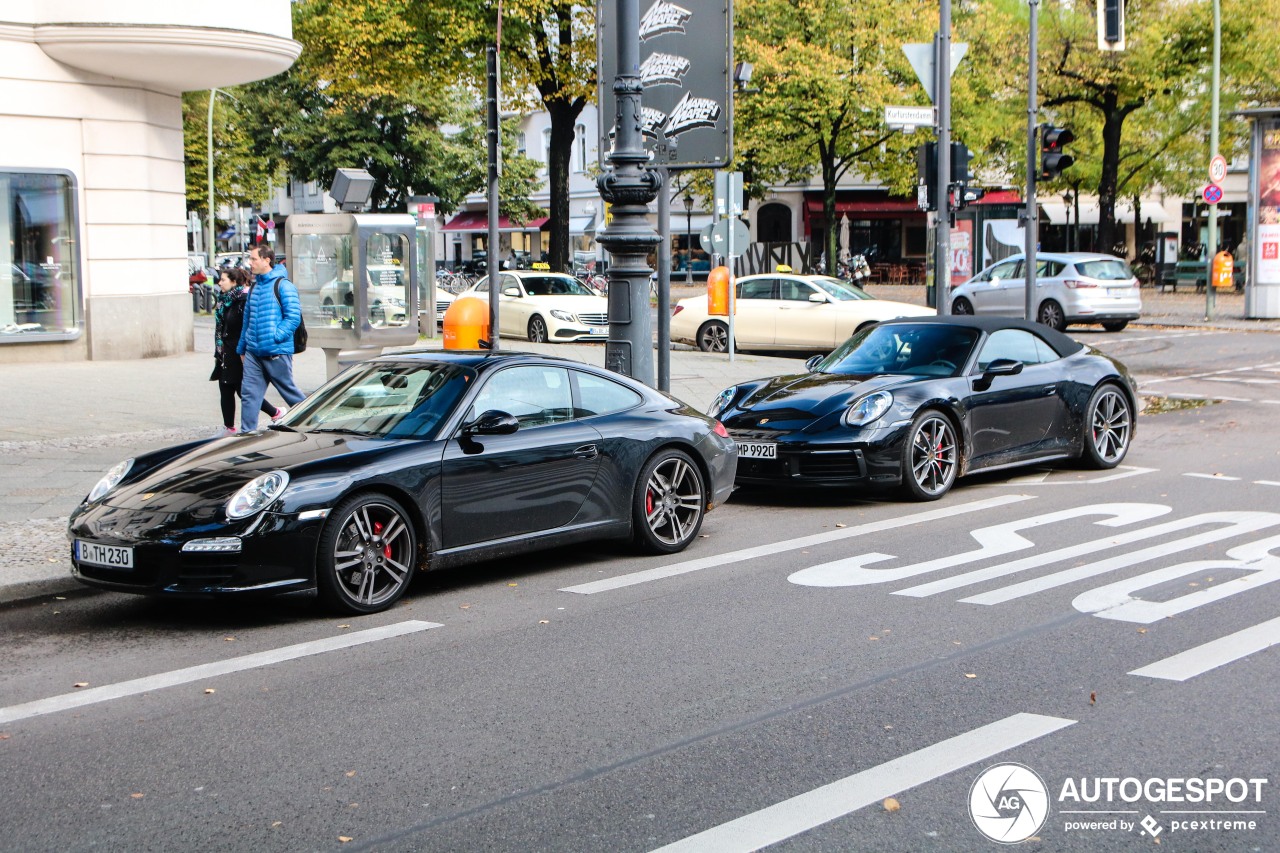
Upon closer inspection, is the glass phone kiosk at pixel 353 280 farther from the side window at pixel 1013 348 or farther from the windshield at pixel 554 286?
the windshield at pixel 554 286

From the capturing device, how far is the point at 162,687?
5707 mm

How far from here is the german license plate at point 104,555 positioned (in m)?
6.62

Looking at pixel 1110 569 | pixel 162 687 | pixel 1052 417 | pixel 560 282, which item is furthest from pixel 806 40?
pixel 162 687

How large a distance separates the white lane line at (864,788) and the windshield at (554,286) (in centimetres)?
2172

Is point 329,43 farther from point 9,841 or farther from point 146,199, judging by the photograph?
point 9,841

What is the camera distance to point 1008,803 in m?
4.33

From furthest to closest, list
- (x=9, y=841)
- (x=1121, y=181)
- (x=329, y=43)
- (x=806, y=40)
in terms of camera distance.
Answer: (x=1121, y=181), (x=806, y=40), (x=329, y=43), (x=9, y=841)

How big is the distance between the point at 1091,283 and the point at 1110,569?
2099 centimetres

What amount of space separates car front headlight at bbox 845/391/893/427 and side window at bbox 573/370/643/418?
6.84 feet

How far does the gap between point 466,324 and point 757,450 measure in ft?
20.5

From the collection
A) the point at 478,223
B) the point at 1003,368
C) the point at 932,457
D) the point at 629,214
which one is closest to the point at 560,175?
the point at 629,214

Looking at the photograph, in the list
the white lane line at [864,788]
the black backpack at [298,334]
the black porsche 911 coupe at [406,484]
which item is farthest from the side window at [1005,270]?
the white lane line at [864,788]

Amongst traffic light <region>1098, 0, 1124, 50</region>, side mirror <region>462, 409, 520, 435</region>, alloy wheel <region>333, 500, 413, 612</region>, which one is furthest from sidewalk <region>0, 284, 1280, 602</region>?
traffic light <region>1098, 0, 1124, 50</region>

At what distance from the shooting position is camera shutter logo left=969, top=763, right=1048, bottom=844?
413 centimetres
